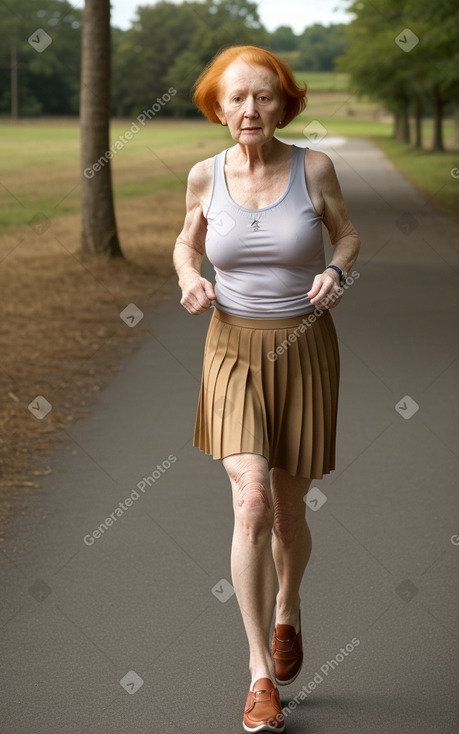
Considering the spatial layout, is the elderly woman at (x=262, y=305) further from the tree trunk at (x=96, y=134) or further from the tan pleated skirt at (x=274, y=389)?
the tree trunk at (x=96, y=134)

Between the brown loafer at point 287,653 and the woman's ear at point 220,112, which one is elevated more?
the woman's ear at point 220,112

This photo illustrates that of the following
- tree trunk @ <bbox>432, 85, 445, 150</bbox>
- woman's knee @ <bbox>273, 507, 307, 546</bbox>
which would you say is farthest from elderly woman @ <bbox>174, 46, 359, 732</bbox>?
tree trunk @ <bbox>432, 85, 445, 150</bbox>

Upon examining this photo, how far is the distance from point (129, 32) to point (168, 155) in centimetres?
5966

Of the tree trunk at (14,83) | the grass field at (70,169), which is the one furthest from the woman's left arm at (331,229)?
the tree trunk at (14,83)

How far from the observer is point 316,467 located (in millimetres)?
Result: 3621

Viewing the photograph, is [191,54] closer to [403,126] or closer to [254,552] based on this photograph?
[403,126]

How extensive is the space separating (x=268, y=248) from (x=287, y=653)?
1.42 metres

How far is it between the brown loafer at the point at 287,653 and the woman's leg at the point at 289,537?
0.03 metres

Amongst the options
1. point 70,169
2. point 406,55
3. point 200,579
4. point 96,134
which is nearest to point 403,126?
point 406,55

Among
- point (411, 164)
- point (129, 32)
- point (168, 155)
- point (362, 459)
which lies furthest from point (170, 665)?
point (129, 32)

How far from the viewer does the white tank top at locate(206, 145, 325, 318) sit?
134 inches

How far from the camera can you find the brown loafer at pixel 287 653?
3762 millimetres

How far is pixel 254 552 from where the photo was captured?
11.1ft

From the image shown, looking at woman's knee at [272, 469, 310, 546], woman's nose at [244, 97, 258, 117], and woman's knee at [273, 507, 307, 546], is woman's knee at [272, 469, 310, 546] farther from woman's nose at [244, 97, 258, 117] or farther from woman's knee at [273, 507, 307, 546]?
woman's nose at [244, 97, 258, 117]
